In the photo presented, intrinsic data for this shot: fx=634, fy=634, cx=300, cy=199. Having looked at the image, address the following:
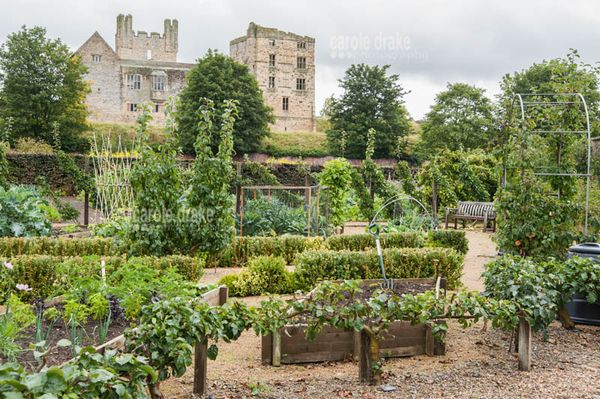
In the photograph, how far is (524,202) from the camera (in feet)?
24.8

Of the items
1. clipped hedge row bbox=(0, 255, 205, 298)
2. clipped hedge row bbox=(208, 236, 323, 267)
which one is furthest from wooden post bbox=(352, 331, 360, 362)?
clipped hedge row bbox=(208, 236, 323, 267)

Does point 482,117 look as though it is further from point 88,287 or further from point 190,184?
point 88,287

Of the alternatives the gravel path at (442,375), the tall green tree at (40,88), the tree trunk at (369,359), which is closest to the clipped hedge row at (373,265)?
the gravel path at (442,375)

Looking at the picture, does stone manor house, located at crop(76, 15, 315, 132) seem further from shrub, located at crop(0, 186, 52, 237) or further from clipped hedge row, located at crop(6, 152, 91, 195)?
shrub, located at crop(0, 186, 52, 237)

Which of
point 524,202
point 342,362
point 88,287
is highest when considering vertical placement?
point 524,202

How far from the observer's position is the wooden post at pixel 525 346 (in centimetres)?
523

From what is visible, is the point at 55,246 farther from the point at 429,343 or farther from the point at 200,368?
the point at 429,343

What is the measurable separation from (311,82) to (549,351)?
157 ft

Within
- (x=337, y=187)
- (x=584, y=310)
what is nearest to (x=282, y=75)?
(x=337, y=187)

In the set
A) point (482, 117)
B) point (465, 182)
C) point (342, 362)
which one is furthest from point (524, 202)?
point (482, 117)

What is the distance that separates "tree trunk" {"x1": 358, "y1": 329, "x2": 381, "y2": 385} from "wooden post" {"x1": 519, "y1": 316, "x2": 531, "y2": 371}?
1285 mm

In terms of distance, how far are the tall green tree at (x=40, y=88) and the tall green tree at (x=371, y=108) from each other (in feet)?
51.6

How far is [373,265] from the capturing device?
8469 mm

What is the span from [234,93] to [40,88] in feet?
35.7
